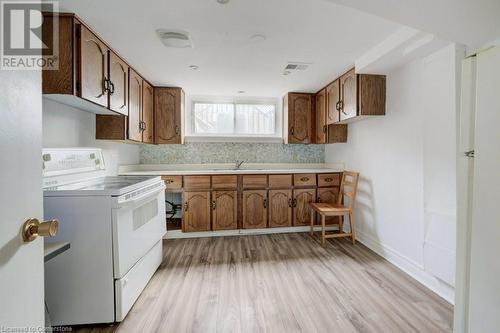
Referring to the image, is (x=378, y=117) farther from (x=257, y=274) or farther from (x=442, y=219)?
(x=257, y=274)

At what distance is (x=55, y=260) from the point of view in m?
1.39

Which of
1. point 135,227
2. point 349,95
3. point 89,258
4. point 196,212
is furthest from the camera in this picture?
point 196,212

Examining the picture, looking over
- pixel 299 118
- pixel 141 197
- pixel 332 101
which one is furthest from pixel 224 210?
pixel 332 101

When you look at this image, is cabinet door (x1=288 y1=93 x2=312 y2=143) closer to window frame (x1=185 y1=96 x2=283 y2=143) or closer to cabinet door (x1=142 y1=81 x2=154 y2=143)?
window frame (x1=185 y1=96 x2=283 y2=143)

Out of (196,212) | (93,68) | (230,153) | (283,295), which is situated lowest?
(283,295)

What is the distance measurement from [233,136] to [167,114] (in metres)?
1.04

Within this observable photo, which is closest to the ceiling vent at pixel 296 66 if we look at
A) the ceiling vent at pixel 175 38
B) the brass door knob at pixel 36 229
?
the ceiling vent at pixel 175 38

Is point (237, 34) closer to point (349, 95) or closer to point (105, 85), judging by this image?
point (105, 85)

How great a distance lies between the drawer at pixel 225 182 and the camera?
3.00m

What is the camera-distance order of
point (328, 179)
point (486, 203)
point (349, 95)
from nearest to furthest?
Result: 1. point (486, 203)
2. point (349, 95)
3. point (328, 179)

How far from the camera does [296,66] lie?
238cm

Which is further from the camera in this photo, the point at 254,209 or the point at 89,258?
the point at 254,209

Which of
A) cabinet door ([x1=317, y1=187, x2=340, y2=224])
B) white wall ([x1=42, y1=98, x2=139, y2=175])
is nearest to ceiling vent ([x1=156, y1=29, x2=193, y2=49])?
white wall ([x1=42, y1=98, x2=139, y2=175])

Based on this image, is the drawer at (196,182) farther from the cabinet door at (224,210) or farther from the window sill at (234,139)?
the window sill at (234,139)
